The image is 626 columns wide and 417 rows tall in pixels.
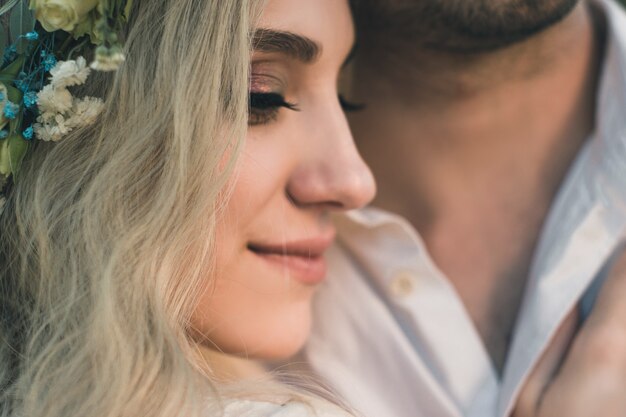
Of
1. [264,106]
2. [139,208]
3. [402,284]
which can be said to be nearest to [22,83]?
[139,208]

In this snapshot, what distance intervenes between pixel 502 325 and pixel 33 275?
99 cm

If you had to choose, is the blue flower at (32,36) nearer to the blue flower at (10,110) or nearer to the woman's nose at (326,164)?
the blue flower at (10,110)

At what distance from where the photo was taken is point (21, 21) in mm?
1172

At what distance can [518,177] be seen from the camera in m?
1.90

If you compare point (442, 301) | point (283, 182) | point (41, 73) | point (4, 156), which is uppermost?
point (41, 73)

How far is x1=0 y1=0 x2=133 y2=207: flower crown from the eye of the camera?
3.74ft

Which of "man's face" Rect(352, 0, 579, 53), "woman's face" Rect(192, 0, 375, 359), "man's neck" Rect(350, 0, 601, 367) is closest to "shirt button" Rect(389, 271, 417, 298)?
"man's neck" Rect(350, 0, 601, 367)

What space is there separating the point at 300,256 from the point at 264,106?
0.31 meters

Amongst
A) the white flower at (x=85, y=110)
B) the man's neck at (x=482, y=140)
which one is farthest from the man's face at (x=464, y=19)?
the white flower at (x=85, y=110)

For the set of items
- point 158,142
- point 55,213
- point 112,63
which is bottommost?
point 55,213

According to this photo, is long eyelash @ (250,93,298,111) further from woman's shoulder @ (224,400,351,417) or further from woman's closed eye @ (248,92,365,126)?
woman's shoulder @ (224,400,351,417)

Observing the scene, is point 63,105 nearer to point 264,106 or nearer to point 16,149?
point 16,149

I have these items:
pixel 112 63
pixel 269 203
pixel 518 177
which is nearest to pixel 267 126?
pixel 269 203

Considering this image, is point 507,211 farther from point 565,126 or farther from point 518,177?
point 565,126
